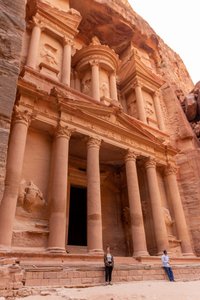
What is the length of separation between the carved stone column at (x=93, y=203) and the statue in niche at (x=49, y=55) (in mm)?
6650

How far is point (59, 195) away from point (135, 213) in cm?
418

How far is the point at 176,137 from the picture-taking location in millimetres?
20047

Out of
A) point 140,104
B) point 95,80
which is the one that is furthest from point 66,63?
point 140,104

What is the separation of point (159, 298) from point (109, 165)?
10734mm

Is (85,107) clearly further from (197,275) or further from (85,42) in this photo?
(85,42)

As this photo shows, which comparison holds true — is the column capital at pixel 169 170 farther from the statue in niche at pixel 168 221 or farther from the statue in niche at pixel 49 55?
the statue in niche at pixel 49 55

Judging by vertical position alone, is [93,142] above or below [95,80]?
below

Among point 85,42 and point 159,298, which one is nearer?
point 159,298

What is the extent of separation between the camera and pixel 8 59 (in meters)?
3.02

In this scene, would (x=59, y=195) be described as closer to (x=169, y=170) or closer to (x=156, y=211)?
(x=156, y=211)

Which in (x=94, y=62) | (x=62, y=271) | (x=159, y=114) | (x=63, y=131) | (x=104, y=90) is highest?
(x=94, y=62)

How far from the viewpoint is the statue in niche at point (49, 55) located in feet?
49.6

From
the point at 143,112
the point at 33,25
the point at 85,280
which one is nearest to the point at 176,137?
the point at 143,112

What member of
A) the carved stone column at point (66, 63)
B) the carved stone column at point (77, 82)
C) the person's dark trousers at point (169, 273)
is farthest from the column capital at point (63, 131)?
the carved stone column at point (77, 82)
